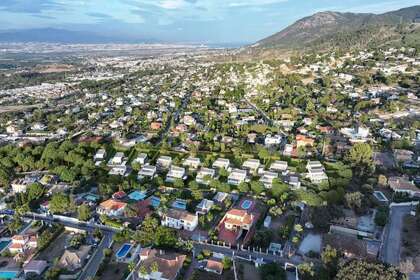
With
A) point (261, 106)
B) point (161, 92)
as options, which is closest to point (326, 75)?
point (261, 106)

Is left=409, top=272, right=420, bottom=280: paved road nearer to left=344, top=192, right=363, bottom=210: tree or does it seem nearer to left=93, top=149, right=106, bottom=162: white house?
left=344, top=192, right=363, bottom=210: tree

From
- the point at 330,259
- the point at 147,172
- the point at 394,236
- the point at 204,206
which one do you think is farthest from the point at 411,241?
the point at 147,172

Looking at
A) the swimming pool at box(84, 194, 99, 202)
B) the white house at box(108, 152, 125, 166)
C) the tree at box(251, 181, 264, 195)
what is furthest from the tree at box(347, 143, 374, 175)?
the swimming pool at box(84, 194, 99, 202)

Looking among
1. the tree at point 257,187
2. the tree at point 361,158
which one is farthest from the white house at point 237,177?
the tree at point 361,158

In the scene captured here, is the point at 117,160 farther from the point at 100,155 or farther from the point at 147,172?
the point at 147,172

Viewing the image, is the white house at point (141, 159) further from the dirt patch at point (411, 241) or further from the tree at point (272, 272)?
the dirt patch at point (411, 241)
